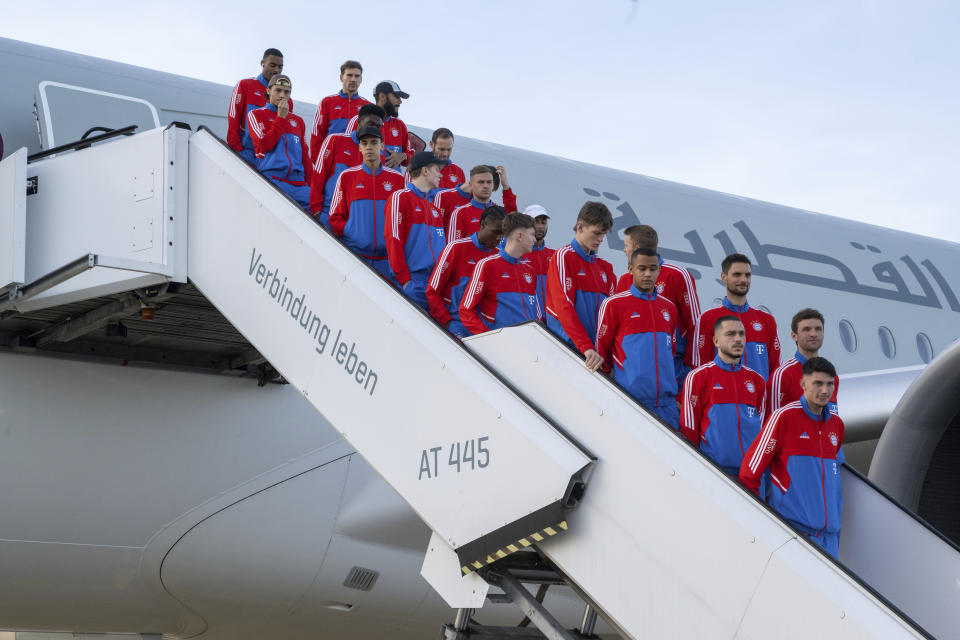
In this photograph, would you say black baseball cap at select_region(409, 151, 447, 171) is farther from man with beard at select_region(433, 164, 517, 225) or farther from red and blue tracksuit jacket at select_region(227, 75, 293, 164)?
red and blue tracksuit jacket at select_region(227, 75, 293, 164)

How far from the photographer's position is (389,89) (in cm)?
639

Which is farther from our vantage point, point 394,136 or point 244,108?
point 394,136

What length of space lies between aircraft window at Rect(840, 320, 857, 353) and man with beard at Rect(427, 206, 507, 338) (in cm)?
670

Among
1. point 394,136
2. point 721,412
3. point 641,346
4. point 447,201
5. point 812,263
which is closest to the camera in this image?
point 641,346

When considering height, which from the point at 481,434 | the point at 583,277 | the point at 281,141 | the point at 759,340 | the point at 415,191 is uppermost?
the point at 281,141

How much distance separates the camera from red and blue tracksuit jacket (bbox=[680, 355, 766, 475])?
13.7 feet

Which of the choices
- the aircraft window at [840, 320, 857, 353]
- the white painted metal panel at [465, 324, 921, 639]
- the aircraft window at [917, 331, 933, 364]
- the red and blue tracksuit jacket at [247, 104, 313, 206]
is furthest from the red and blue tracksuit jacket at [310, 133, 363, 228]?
the aircraft window at [917, 331, 933, 364]

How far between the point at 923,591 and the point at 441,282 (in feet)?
7.44

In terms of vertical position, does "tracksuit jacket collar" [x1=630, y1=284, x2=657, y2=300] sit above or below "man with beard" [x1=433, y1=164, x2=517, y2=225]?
below

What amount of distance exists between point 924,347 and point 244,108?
26.4 ft

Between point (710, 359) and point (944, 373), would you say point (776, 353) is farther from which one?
point (944, 373)

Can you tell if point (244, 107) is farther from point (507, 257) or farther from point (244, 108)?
point (507, 257)

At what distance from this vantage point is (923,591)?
4.07 meters

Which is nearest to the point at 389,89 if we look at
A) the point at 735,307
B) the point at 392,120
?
the point at 392,120
